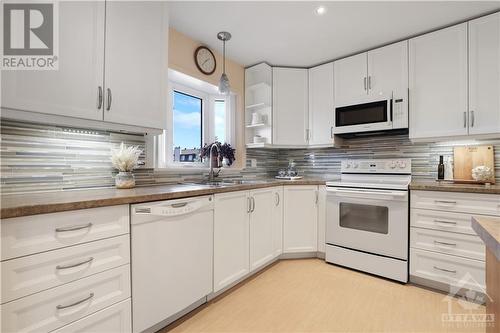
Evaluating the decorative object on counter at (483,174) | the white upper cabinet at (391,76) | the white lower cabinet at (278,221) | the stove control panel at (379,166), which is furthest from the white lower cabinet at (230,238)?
the decorative object on counter at (483,174)

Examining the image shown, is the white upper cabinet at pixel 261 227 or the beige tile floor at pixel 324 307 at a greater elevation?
the white upper cabinet at pixel 261 227

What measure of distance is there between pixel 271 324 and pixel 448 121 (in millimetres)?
2287

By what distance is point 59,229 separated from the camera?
99cm

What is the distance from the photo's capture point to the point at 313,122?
9.66 feet

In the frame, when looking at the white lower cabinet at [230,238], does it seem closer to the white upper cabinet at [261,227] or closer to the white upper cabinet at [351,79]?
the white upper cabinet at [261,227]

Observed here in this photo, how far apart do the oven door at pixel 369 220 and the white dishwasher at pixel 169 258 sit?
1378 mm

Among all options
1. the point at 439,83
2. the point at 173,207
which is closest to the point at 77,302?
the point at 173,207

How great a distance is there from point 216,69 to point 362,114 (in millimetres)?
1681

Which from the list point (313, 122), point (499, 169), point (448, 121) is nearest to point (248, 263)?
point (313, 122)

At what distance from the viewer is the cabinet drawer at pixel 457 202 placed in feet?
5.69

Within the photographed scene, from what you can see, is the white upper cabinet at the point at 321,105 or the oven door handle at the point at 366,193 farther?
the white upper cabinet at the point at 321,105

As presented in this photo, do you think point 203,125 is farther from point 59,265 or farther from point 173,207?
point 59,265

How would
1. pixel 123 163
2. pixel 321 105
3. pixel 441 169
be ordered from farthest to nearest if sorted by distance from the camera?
pixel 321 105, pixel 441 169, pixel 123 163

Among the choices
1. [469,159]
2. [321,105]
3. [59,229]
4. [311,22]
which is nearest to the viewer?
[59,229]
